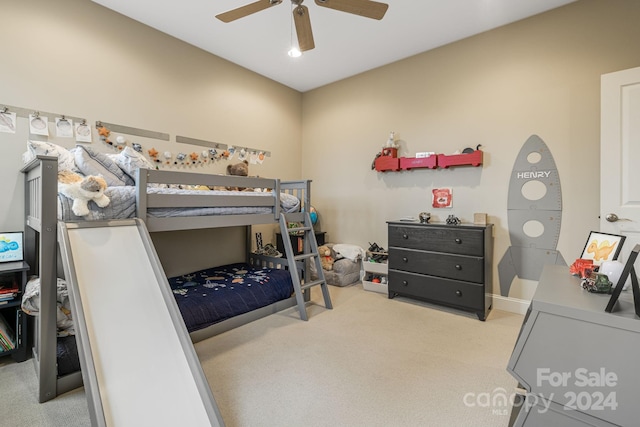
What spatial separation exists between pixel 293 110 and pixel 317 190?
1.34 metres

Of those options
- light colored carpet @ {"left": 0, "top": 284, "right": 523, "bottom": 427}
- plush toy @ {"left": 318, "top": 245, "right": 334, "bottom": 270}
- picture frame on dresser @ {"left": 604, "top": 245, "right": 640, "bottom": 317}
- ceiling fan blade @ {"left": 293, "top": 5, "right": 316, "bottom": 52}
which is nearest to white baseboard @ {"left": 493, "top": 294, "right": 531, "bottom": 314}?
light colored carpet @ {"left": 0, "top": 284, "right": 523, "bottom": 427}

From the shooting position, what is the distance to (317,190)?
15.5 feet

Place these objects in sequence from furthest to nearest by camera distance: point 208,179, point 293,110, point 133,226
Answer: point 293,110 → point 208,179 → point 133,226

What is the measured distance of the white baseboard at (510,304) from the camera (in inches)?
118

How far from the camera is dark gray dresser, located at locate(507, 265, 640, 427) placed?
90 cm

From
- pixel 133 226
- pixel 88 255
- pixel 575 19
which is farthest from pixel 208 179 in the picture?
pixel 575 19

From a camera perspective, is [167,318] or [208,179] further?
[208,179]

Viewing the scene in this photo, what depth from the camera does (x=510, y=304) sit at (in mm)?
3080

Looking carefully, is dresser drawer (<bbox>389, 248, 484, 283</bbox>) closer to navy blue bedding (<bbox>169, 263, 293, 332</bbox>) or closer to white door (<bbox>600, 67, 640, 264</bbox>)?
white door (<bbox>600, 67, 640, 264</bbox>)

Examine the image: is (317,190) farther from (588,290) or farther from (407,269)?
(588,290)

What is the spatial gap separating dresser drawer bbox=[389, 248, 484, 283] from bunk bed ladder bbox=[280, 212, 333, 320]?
0.87 metres

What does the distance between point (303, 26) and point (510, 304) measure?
327 cm

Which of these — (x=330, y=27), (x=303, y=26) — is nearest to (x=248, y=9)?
(x=303, y=26)

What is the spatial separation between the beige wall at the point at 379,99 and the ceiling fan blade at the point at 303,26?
70.1 inches
